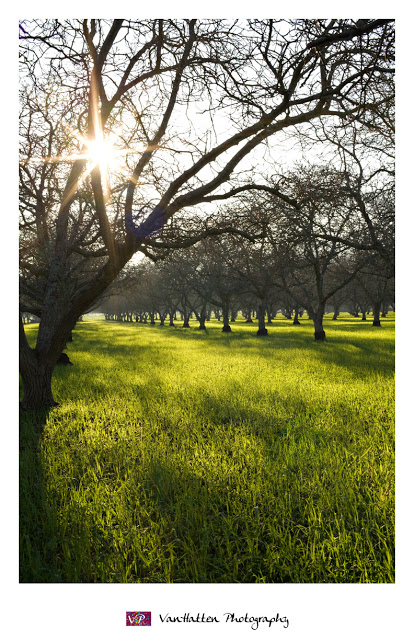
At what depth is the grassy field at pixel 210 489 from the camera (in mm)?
2217

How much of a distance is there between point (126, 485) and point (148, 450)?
2.55 feet

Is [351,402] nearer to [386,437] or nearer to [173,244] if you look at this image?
[386,437]

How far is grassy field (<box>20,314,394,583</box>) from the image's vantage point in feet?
7.27

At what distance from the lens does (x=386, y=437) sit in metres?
4.14

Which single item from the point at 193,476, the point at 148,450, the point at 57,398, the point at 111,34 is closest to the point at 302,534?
the point at 193,476

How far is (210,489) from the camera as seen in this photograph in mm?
3025
